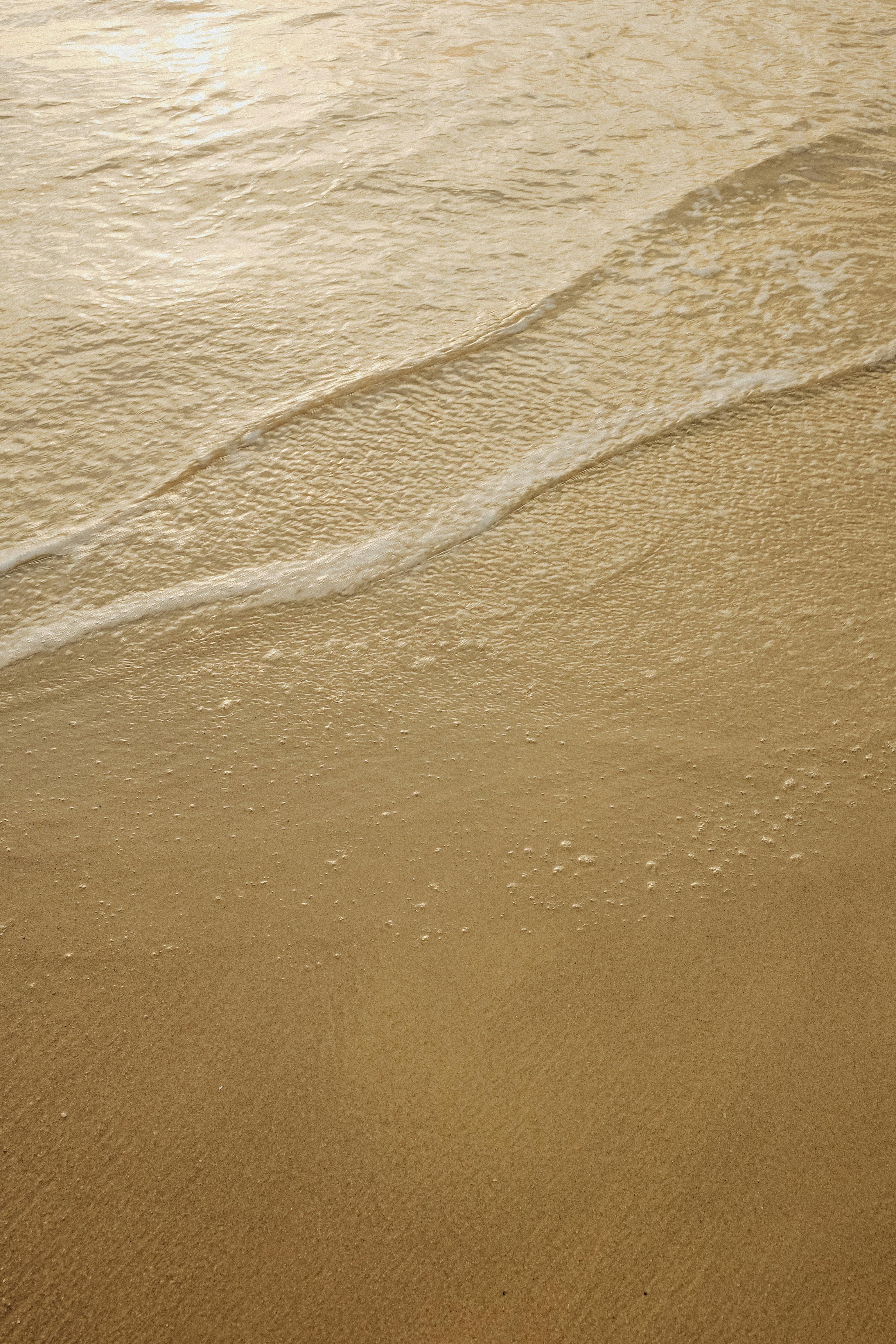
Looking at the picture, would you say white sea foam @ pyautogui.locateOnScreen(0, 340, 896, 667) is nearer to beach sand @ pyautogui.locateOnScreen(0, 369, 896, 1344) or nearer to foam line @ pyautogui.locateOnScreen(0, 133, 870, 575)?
beach sand @ pyautogui.locateOnScreen(0, 369, 896, 1344)

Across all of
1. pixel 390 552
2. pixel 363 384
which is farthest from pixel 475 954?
pixel 363 384

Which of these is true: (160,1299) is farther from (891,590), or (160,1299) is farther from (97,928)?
(891,590)

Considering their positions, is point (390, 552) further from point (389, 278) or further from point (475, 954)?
point (389, 278)

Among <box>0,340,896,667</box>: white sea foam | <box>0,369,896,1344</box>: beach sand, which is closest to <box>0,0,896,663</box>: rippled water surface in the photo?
<box>0,340,896,667</box>: white sea foam

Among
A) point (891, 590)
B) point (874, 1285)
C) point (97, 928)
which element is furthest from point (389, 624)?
point (874, 1285)

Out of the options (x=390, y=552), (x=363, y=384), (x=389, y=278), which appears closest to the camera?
(x=390, y=552)

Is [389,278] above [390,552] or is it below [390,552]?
above

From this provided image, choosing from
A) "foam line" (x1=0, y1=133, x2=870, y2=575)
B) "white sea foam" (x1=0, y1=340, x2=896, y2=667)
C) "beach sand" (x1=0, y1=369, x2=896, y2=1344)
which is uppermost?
"foam line" (x1=0, y1=133, x2=870, y2=575)
